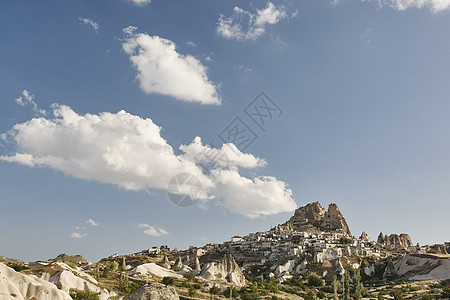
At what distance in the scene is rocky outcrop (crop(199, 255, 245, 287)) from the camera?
106188mm

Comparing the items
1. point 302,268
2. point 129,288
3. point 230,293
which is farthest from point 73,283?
point 302,268

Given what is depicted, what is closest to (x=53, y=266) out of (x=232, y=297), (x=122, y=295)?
(x=122, y=295)

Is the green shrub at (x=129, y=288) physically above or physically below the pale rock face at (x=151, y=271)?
below

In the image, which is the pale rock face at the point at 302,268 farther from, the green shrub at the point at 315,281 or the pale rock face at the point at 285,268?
the green shrub at the point at 315,281

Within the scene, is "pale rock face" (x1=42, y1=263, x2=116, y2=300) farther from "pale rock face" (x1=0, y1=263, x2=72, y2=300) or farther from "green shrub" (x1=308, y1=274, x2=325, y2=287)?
"green shrub" (x1=308, y1=274, x2=325, y2=287)

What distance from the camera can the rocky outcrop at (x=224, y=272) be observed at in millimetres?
106188

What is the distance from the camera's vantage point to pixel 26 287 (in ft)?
168

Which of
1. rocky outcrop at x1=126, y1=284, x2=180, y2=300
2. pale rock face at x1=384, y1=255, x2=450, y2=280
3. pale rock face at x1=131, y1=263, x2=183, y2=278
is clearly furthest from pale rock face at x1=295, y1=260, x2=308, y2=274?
rocky outcrop at x1=126, y1=284, x2=180, y2=300

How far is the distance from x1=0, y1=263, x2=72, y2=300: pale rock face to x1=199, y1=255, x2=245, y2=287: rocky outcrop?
→ 58.0 metres

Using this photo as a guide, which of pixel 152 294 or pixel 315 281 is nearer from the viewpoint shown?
pixel 152 294

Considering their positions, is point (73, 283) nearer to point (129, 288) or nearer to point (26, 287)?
point (129, 288)

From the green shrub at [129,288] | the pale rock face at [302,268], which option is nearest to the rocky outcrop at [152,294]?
the green shrub at [129,288]

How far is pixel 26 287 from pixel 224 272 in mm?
74425

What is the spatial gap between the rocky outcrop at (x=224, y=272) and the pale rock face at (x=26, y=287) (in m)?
58.0
